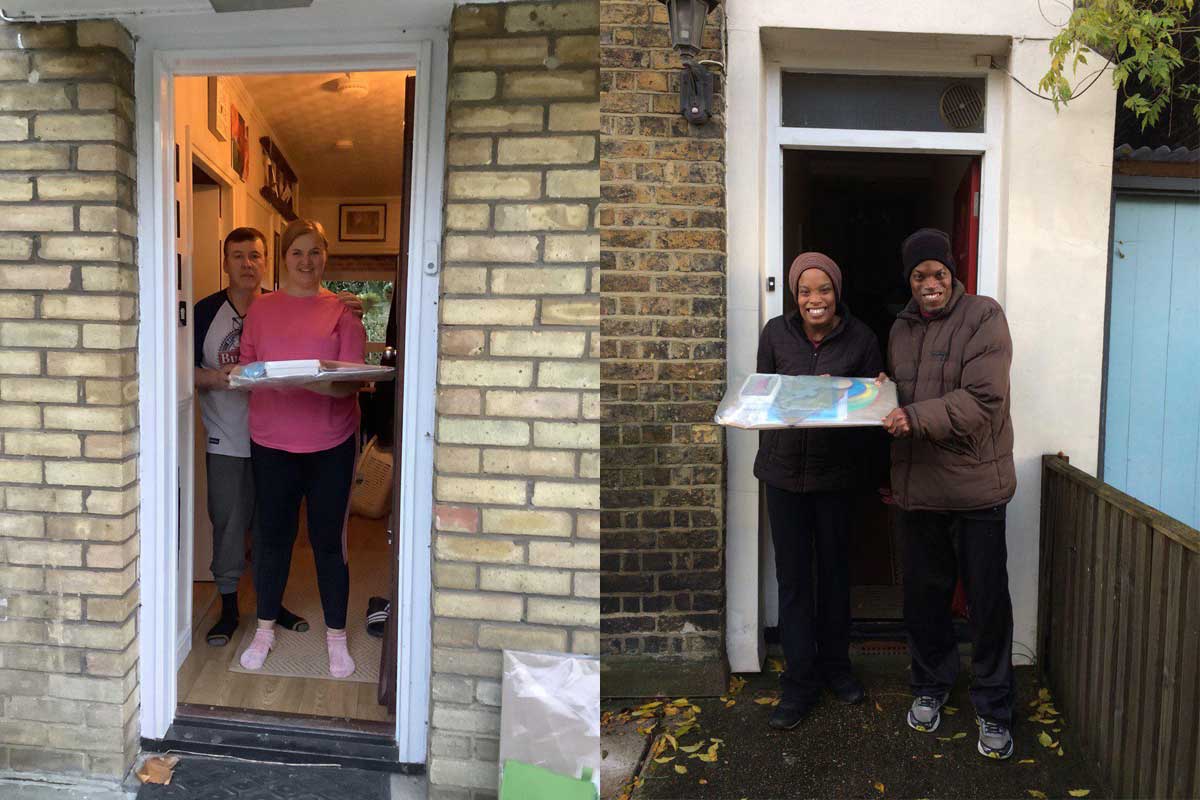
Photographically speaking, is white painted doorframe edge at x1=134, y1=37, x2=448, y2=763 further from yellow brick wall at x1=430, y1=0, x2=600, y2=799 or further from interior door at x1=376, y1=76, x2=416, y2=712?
yellow brick wall at x1=430, y1=0, x2=600, y2=799

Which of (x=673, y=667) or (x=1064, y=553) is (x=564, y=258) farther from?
(x=1064, y=553)

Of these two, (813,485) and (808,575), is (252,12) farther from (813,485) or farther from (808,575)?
(808,575)

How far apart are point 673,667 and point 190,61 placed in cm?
299

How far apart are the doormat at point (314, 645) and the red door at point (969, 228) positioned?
308 centimetres

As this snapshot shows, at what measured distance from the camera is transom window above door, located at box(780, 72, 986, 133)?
155 inches

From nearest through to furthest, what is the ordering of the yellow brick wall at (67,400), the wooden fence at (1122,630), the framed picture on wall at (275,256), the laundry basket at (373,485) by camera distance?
the wooden fence at (1122,630) < the yellow brick wall at (67,400) < the laundry basket at (373,485) < the framed picture on wall at (275,256)

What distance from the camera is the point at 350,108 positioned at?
598 centimetres

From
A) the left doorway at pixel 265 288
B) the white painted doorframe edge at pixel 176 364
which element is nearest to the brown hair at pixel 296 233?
the left doorway at pixel 265 288

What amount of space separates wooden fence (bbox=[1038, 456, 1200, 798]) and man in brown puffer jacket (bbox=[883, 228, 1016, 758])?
1.03 ft

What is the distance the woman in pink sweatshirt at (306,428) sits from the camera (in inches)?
147

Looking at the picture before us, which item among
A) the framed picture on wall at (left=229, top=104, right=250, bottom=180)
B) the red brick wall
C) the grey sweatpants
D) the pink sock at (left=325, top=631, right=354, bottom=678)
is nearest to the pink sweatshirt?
the grey sweatpants

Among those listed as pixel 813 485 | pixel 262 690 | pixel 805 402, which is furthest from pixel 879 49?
pixel 262 690

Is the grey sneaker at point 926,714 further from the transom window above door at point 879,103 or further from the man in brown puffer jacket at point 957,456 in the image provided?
the transom window above door at point 879,103

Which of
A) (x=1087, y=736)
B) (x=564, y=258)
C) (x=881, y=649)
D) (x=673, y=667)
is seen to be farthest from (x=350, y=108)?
(x=1087, y=736)
